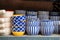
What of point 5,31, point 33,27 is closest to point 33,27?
point 33,27

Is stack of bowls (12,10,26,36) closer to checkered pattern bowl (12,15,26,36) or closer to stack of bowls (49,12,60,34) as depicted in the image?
checkered pattern bowl (12,15,26,36)

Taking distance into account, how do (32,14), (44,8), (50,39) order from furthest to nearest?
(44,8)
(32,14)
(50,39)

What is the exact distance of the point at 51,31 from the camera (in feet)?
2.67

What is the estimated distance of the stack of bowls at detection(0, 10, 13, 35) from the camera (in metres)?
0.77

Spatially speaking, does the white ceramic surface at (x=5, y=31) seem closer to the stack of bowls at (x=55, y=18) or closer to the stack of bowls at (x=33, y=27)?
the stack of bowls at (x=33, y=27)

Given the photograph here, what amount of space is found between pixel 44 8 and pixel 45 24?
628mm

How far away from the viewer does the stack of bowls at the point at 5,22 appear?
0.77 meters

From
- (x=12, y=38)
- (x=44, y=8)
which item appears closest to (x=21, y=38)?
(x=12, y=38)

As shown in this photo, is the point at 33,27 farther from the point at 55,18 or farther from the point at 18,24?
the point at 55,18

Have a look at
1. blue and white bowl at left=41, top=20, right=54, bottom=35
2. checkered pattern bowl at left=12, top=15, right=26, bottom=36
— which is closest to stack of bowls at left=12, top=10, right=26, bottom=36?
checkered pattern bowl at left=12, top=15, right=26, bottom=36

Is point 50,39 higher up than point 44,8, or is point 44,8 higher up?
point 44,8

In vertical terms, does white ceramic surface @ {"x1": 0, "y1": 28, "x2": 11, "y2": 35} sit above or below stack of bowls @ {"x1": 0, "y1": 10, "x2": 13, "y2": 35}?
below

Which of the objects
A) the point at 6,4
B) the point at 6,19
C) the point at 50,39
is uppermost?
the point at 6,4

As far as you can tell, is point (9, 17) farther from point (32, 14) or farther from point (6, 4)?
point (6, 4)
